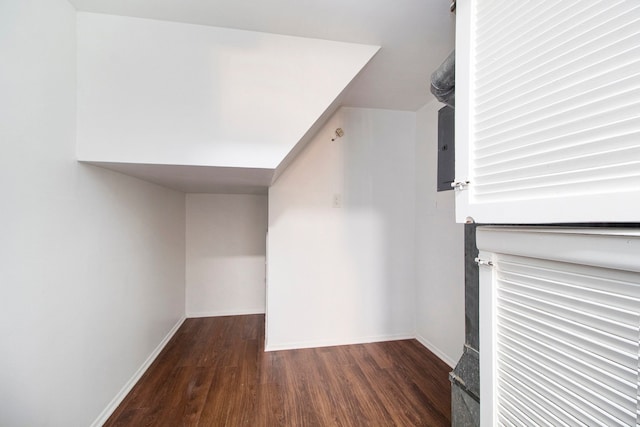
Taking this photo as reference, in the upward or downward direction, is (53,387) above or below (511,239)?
below

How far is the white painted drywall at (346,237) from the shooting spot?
2.35m

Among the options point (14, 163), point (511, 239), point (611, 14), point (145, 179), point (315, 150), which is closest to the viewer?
point (611, 14)

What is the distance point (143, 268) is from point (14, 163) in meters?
1.22

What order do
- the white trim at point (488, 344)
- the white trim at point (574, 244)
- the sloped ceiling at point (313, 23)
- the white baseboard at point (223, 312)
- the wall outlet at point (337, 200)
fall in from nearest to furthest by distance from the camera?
the white trim at point (574, 244)
the white trim at point (488, 344)
the sloped ceiling at point (313, 23)
the wall outlet at point (337, 200)
the white baseboard at point (223, 312)

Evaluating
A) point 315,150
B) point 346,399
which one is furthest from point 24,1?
point 346,399

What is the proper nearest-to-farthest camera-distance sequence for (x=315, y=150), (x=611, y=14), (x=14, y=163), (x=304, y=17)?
(x=611, y=14) < (x=14, y=163) < (x=304, y=17) < (x=315, y=150)

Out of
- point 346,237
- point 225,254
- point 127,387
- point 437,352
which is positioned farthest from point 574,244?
point 225,254

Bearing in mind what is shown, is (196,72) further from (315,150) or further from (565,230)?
(565,230)

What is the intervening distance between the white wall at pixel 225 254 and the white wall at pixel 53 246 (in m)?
1.27

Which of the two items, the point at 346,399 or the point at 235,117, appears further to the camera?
the point at 346,399

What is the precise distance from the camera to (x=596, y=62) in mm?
498

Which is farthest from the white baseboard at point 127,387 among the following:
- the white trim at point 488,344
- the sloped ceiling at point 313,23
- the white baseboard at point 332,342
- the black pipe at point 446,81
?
the black pipe at point 446,81

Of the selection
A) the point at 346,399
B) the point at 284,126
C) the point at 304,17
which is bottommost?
the point at 346,399

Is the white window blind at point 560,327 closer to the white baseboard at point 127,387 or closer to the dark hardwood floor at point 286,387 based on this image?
the dark hardwood floor at point 286,387
